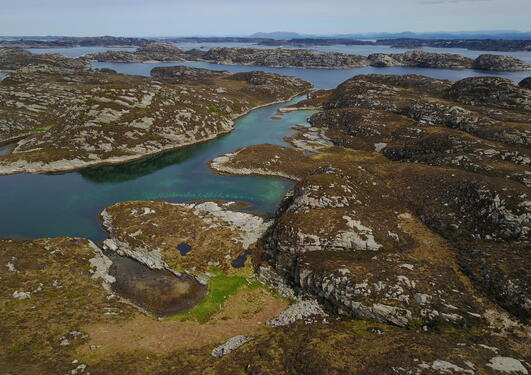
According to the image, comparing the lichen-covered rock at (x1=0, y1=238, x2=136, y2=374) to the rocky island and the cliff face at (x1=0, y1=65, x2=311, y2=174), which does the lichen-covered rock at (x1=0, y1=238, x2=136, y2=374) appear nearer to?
the rocky island

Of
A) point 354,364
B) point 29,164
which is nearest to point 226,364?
point 354,364

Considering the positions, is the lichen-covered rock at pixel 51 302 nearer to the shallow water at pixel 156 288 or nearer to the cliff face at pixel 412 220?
the shallow water at pixel 156 288

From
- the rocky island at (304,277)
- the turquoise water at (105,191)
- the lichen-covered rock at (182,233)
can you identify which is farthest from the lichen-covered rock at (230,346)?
the turquoise water at (105,191)

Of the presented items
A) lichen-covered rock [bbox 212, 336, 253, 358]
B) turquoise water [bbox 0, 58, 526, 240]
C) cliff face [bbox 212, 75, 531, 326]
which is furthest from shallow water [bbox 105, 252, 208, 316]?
turquoise water [bbox 0, 58, 526, 240]

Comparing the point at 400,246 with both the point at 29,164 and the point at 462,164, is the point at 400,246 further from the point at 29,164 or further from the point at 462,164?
the point at 29,164

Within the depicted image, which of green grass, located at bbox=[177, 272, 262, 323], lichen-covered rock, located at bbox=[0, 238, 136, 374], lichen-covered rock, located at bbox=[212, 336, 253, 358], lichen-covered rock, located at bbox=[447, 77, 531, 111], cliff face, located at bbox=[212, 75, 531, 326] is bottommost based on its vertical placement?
green grass, located at bbox=[177, 272, 262, 323]

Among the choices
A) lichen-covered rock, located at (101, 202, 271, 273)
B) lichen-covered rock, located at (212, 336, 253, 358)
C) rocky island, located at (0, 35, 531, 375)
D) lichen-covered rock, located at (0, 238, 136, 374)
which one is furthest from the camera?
lichen-covered rock, located at (101, 202, 271, 273)

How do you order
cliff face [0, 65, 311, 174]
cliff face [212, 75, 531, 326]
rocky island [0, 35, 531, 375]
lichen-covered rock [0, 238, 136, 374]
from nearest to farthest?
1. rocky island [0, 35, 531, 375]
2. lichen-covered rock [0, 238, 136, 374]
3. cliff face [212, 75, 531, 326]
4. cliff face [0, 65, 311, 174]
